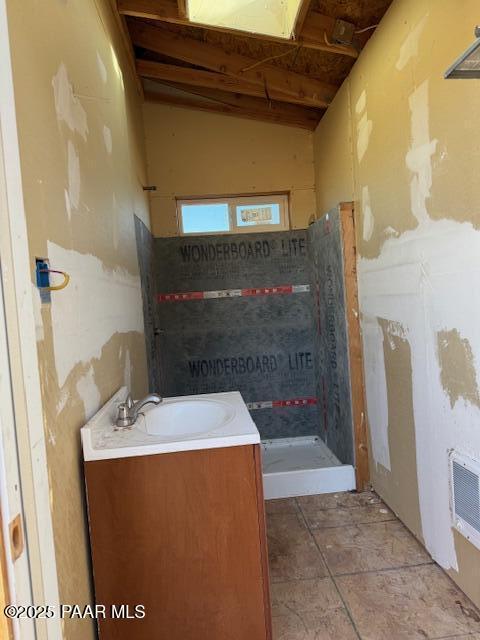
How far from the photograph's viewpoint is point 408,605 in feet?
5.21

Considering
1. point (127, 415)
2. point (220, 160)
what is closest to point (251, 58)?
point (220, 160)

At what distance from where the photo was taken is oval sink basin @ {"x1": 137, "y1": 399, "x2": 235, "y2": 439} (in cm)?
154

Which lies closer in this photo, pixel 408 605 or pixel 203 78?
pixel 408 605

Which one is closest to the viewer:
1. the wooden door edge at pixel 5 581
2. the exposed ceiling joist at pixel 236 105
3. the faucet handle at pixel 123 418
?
the wooden door edge at pixel 5 581

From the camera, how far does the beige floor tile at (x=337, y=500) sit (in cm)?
236

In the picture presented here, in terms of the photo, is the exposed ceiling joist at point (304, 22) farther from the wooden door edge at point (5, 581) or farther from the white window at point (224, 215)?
the wooden door edge at point (5, 581)

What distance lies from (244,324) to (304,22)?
2.15 meters

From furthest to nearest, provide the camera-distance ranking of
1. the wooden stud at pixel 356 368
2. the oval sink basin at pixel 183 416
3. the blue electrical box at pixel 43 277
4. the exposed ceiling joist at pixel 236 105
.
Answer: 1. the exposed ceiling joist at pixel 236 105
2. the wooden stud at pixel 356 368
3. the oval sink basin at pixel 183 416
4. the blue electrical box at pixel 43 277

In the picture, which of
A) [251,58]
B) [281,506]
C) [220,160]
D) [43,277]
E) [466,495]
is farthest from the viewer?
[220,160]

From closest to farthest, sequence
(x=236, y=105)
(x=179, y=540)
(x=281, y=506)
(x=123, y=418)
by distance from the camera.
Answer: (x=179, y=540) < (x=123, y=418) < (x=281, y=506) < (x=236, y=105)

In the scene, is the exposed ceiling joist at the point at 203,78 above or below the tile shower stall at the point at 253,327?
above

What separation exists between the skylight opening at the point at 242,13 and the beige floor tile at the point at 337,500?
2775mm

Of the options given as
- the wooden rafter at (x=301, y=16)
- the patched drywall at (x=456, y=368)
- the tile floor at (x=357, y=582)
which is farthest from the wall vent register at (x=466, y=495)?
the wooden rafter at (x=301, y=16)

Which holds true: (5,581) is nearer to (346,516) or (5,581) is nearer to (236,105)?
(346,516)
